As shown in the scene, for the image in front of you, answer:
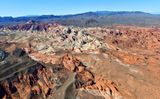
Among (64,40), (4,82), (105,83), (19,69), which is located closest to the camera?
(4,82)

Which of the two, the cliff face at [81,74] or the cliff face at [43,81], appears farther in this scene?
the cliff face at [81,74]

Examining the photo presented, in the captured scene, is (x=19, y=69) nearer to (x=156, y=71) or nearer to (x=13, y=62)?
(x=13, y=62)

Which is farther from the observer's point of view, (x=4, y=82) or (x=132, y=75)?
(x=132, y=75)

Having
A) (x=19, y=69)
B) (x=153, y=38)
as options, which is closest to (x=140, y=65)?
(x=19, y=69)

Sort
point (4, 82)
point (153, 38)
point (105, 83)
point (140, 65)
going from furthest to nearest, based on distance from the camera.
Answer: point (153, 38), point (140, 65), point (105, 83), point (4, 82)

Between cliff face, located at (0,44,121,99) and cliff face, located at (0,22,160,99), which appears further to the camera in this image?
cliff face, located at (0,22,160,99)

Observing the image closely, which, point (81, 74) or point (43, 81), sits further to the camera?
point (81, 74)

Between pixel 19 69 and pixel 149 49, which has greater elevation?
pixel 19 69

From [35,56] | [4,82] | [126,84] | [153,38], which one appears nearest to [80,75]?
[126,84]

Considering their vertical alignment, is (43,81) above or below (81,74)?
above
